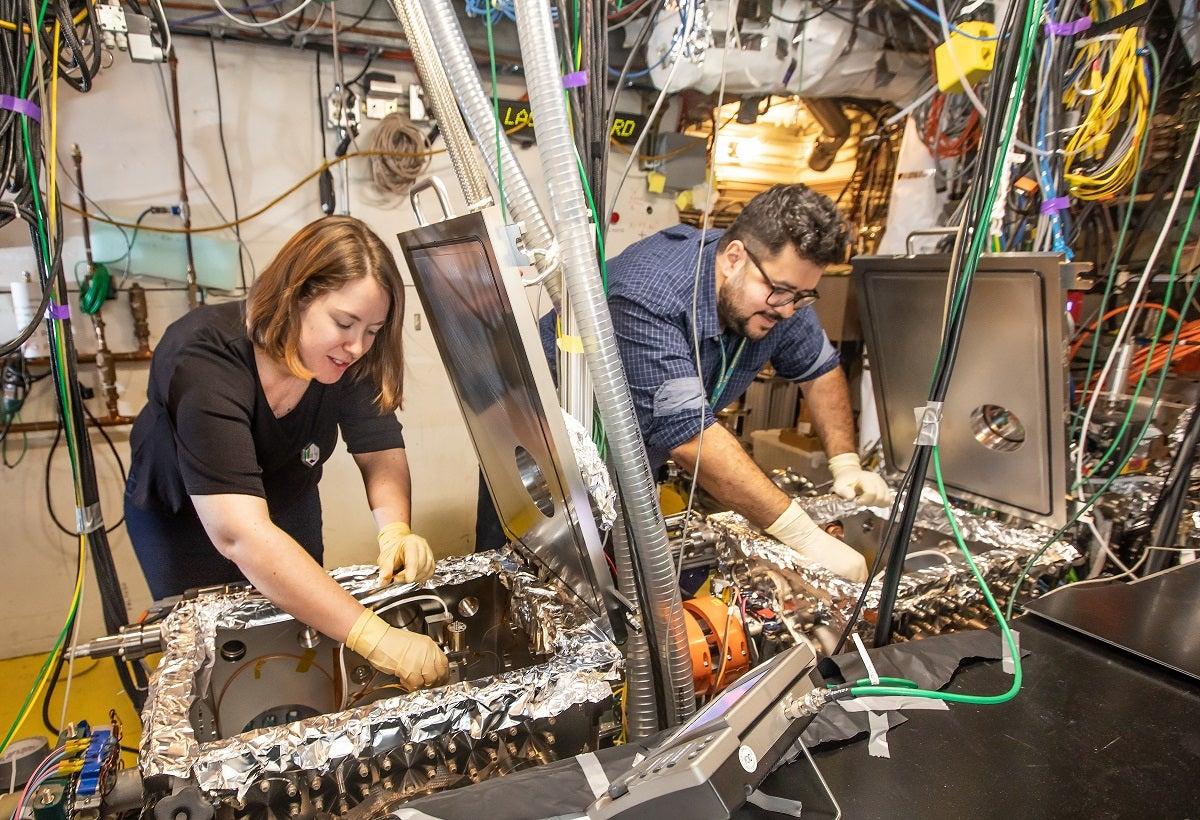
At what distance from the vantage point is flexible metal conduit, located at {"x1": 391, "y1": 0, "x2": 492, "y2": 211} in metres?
0.74

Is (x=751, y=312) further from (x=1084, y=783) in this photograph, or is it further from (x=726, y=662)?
(x=1084, y=783)

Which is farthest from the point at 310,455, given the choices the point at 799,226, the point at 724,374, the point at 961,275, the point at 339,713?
the point at 961,275

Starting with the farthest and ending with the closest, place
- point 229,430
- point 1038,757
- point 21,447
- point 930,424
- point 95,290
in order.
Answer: point 21,447
point 95,290
point 229,430
point 930,424
point 1038,757

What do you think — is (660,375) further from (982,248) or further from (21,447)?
(21,447)

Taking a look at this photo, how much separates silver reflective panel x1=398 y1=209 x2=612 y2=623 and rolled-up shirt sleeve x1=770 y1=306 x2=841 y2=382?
3.35 ft

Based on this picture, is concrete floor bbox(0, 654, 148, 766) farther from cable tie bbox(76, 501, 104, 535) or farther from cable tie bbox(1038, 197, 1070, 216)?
cable tie bbox(1038, 197, 1070, 216)

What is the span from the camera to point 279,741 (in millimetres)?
705

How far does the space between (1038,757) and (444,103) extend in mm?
991

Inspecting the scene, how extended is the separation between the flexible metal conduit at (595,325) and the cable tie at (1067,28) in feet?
3.83

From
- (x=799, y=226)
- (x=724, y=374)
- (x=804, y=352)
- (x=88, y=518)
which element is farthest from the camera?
(x=804, y=352)

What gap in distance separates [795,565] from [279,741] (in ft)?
2.59

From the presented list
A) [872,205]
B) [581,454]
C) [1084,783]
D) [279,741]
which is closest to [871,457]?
[1084,783]

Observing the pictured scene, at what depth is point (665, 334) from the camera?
4.43 feet

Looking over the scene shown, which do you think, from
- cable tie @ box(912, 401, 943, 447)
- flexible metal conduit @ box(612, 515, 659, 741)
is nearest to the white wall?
flexible metal conduit @ box(612, 515, 659, 741)
